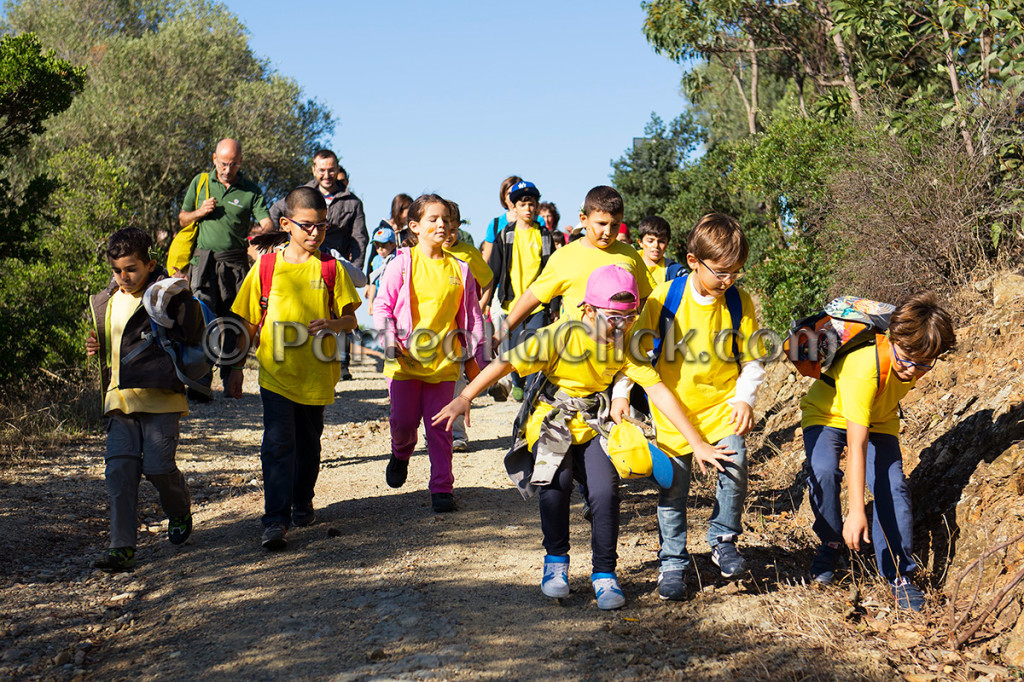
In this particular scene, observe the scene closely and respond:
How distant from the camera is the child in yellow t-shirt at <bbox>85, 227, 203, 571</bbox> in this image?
16.3ft

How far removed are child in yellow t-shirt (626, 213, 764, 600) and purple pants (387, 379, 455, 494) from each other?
5.82 ft

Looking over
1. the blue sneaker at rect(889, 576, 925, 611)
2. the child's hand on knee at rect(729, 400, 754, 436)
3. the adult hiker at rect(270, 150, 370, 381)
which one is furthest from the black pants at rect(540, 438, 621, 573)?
the adult hiker at rect(270, 150, 370, 381)

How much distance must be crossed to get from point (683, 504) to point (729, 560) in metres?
0.33

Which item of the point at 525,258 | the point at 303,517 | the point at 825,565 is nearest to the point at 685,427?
the point at 825,565

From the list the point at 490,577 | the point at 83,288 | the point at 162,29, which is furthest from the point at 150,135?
the point at 490,577

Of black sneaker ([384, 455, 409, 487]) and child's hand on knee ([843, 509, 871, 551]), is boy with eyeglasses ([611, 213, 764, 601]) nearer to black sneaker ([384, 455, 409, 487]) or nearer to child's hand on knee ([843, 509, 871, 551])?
child's hand on knee ([843, 509, 871, 551])

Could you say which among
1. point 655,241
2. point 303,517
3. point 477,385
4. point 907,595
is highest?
point 655,241

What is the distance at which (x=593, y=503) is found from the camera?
4176mm

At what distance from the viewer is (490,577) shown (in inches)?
181

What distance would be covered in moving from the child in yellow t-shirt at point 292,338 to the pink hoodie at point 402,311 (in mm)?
240

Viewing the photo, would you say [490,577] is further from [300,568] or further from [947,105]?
[947,105]

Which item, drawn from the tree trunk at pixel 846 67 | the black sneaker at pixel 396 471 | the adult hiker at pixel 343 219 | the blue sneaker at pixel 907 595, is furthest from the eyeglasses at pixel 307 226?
the tree trunk at pixel 846 67

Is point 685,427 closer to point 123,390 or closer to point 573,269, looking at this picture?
point 573,269

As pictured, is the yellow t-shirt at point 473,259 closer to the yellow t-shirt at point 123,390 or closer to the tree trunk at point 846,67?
the yellow t-shirt at point 123,390
